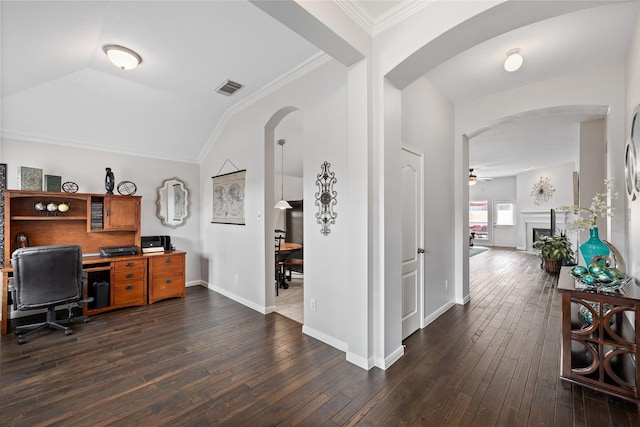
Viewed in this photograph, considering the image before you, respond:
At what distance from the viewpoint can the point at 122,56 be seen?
8.94ft

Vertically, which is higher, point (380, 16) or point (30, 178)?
point (380, 16)

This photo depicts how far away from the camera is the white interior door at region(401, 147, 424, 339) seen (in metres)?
2.92

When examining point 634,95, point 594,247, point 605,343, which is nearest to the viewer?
point 605,343

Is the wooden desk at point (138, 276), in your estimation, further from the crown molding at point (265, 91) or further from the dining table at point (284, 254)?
the crown molding at point (265, 91)

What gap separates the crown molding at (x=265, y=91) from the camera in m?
2.96

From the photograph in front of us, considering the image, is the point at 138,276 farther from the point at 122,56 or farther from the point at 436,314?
the point at 436,314

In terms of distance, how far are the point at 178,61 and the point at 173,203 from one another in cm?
266

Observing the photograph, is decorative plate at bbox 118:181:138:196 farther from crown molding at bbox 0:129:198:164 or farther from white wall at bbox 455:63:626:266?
white wall at bbox 455:63:626:266

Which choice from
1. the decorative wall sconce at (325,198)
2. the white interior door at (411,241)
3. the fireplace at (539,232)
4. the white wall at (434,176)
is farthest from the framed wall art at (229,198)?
the fireplace at (539,232)

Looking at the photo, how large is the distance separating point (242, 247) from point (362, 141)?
102 inches

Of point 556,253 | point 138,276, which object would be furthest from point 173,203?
point 556,253

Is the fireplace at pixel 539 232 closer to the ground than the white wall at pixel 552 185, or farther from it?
closer to the ground

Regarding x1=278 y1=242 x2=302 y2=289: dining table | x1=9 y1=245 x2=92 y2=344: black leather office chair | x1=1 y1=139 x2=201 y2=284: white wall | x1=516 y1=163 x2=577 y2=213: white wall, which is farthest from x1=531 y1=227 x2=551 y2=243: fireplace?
x1=9 y1=245 x2=92 y2=344: black leather office chair

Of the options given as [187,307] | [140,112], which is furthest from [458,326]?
[140,112]
